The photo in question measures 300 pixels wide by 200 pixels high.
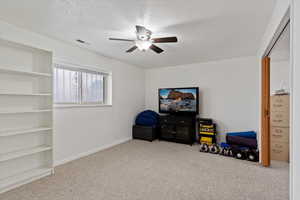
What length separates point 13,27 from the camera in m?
2.30

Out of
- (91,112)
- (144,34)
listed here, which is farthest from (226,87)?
(91,112)

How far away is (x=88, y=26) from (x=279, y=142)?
13.4 ft

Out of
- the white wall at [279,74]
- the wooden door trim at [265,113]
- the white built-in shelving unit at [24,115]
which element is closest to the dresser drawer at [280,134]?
the wooden door trim at [265,113]

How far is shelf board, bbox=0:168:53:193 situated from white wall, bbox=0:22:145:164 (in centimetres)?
40

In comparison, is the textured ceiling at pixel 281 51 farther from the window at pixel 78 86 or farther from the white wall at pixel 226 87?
the window at pixel 78 86

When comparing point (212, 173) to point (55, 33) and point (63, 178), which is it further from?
point (55, 33)

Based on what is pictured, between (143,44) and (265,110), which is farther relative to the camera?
(265,110)

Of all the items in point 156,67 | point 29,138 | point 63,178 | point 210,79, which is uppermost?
point 156,67

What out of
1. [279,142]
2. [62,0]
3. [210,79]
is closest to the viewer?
[62,0]

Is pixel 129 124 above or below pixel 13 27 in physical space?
below

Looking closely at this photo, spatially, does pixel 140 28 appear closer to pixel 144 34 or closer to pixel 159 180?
pixel 144 34

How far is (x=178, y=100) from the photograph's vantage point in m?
4.52

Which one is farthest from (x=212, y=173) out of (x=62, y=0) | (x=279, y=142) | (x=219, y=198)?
(x=62, y=0)

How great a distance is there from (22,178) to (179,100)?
370 cm
